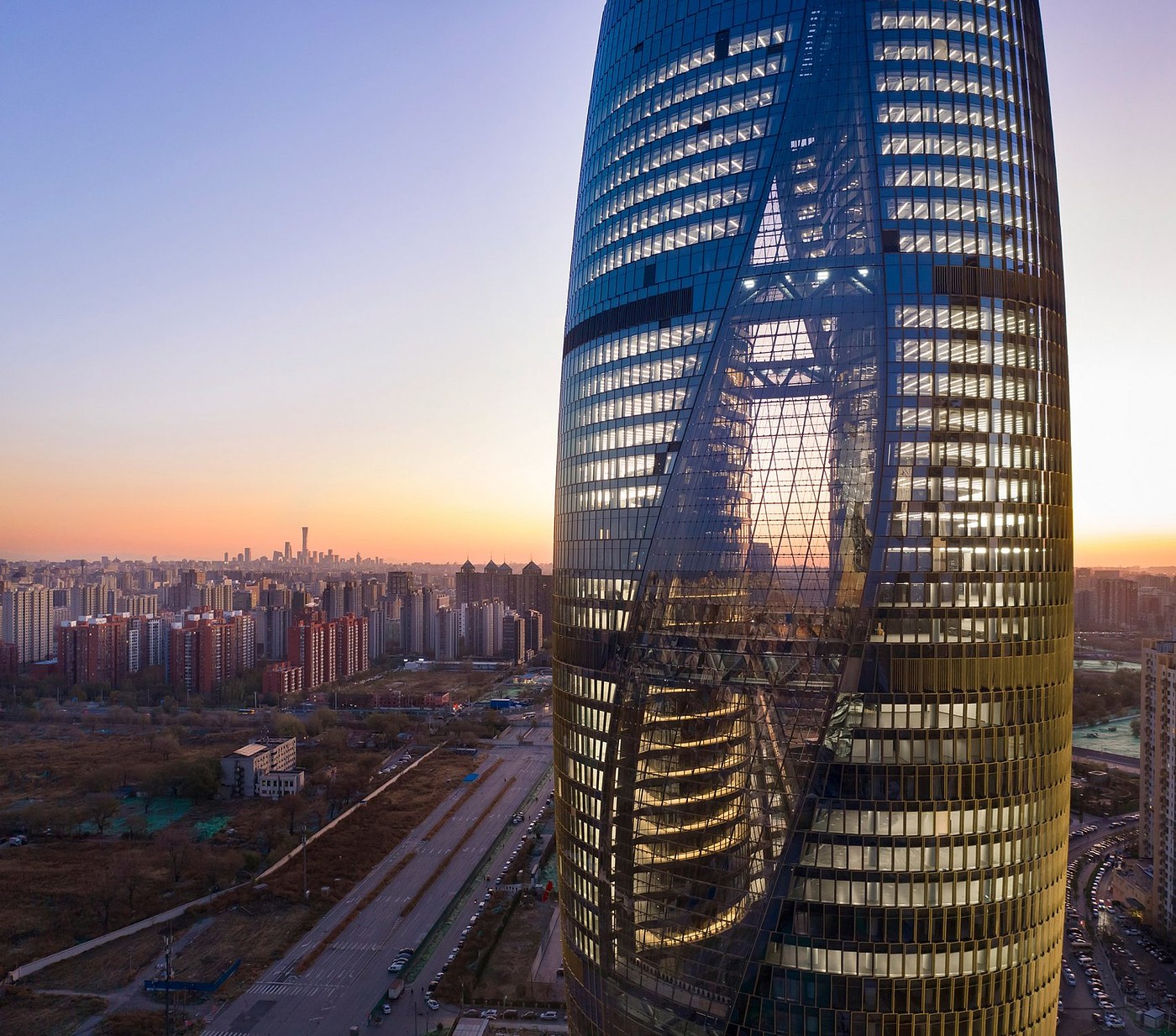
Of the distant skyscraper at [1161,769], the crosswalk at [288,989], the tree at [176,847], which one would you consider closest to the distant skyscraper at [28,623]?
the tree at [176,847]

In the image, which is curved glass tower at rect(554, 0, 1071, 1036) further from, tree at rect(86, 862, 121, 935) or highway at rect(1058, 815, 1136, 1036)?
tree at rect(86, 862, 121, 935)

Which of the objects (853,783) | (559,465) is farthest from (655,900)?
(559,465)

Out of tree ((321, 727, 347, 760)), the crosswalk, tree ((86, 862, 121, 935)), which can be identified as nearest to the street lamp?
the crosswalk

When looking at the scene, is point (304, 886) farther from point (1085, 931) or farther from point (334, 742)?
point (1085, 931)

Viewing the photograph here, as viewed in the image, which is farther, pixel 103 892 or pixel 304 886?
pixel 304 886

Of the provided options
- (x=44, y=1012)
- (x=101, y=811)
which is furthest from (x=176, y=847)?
(x=44, y=1012)

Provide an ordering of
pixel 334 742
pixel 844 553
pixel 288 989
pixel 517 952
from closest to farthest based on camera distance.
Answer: pixel 844 553
pixel 288 989
pixel 517 952
pixel 334 742
